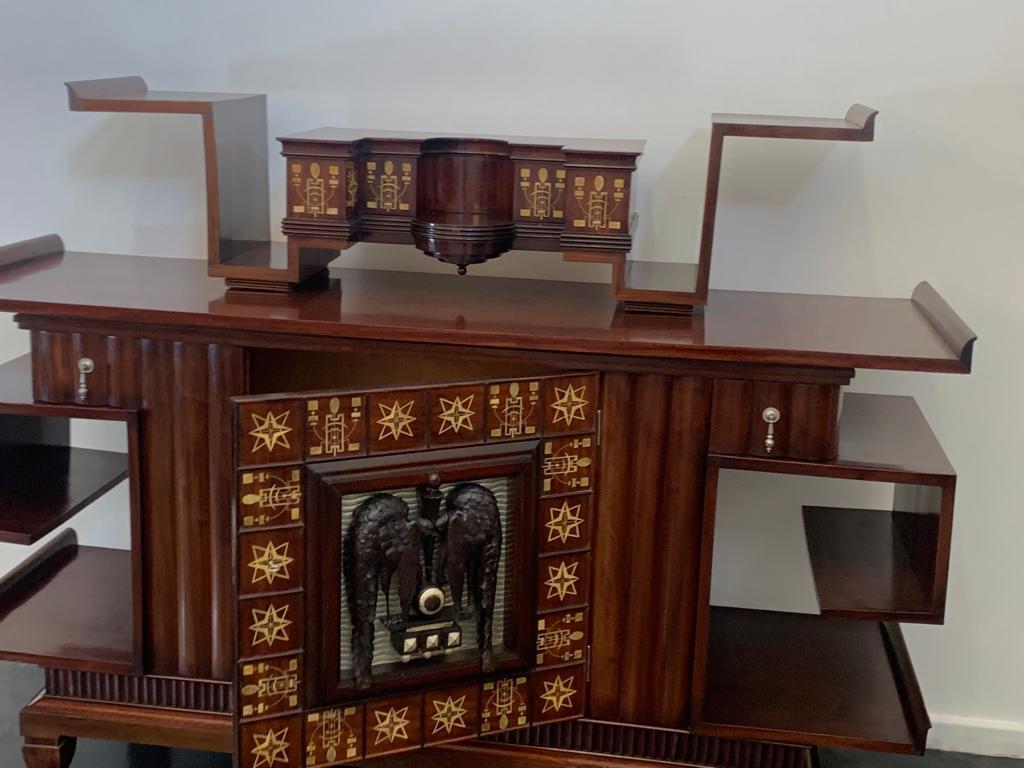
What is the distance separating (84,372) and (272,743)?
0.56 meters

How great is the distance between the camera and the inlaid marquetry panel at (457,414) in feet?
4.57

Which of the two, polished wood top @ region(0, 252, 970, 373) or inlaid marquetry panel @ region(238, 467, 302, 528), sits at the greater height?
polished wood top @ region(0, 252, 970, 373)

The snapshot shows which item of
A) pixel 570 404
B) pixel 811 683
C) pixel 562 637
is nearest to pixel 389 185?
pixel 570 404

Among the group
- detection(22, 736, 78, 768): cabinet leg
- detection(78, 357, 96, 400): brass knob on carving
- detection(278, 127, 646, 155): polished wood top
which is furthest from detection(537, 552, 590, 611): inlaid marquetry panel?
detection(22, 736, 78, 768): cabinet leg

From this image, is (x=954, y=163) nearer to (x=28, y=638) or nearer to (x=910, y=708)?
(x=910, y=708)

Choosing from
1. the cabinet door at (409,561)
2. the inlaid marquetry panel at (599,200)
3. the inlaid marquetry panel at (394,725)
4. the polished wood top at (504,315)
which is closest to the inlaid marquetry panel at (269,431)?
the cabinet door at (409,561)

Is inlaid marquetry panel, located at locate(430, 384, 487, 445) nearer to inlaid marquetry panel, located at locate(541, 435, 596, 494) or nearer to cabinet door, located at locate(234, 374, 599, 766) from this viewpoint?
cabinet door, located at locate(234, 374, 599, 766)

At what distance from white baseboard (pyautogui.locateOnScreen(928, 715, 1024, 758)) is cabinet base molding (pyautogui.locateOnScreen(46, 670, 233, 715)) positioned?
1178 mm

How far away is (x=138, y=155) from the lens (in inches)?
72.9

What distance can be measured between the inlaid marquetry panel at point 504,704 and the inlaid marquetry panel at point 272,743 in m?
0.25

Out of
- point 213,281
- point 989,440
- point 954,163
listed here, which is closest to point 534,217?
point 213,281

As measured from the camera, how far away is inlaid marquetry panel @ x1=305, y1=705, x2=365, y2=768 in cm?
143

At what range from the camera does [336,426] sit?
1350mm

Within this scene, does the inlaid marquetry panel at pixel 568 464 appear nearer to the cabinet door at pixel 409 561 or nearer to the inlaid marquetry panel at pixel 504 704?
the cabinet door at pixel 409 561
